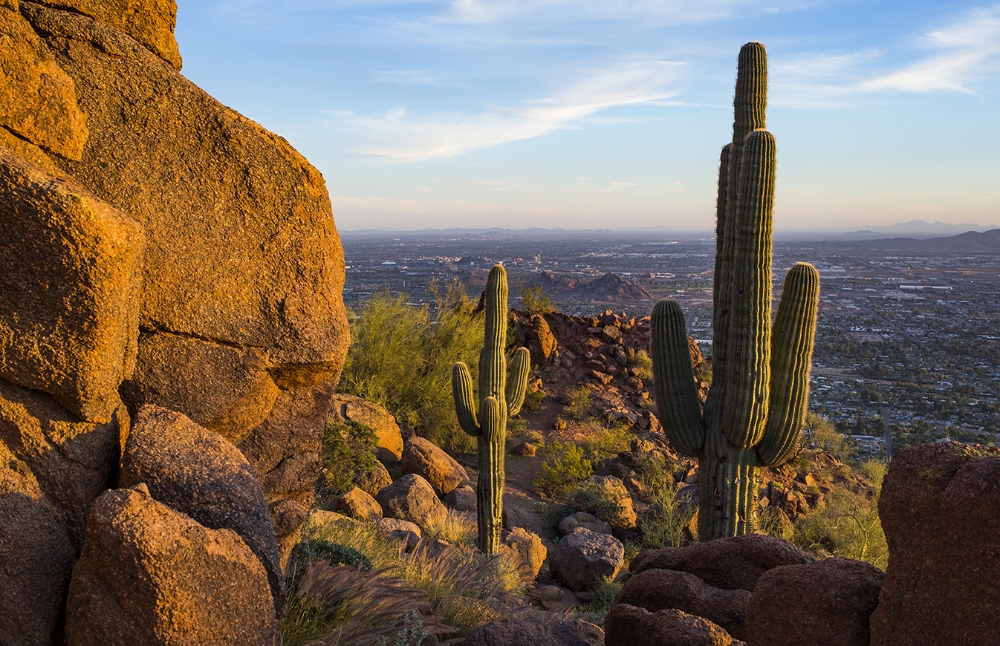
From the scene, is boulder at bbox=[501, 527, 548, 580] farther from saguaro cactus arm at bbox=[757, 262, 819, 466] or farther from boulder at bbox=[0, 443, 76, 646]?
boulder at bbox=[0, 443, 76, 646]

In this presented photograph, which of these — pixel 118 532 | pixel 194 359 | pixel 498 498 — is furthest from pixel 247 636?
pixel 498 498

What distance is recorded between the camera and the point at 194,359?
3588 millimetres

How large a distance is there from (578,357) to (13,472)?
18.7 m

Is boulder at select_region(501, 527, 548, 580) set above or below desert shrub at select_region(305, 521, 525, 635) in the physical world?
below

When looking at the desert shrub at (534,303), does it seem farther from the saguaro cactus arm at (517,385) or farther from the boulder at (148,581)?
the boulder at (148,581)

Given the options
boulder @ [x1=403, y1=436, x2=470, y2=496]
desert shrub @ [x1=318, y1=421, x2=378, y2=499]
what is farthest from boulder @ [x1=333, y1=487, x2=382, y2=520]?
boulder @ [x1=403, y1=436, x2=470, y2=496]

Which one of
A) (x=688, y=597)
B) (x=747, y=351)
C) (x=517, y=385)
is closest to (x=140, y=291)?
(x=688, y=597)

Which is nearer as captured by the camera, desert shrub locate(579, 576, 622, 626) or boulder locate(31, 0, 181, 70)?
boulder locate(31, 0, 181, 70)

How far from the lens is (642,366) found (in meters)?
21.3

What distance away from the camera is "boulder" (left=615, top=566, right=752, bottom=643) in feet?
12.6

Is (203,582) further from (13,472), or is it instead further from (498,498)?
(498,498)

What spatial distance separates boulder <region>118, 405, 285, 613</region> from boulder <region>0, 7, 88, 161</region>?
1312 mm

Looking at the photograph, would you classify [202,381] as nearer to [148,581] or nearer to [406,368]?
[148,581]

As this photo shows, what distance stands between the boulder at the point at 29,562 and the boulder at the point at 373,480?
27.4 feet
